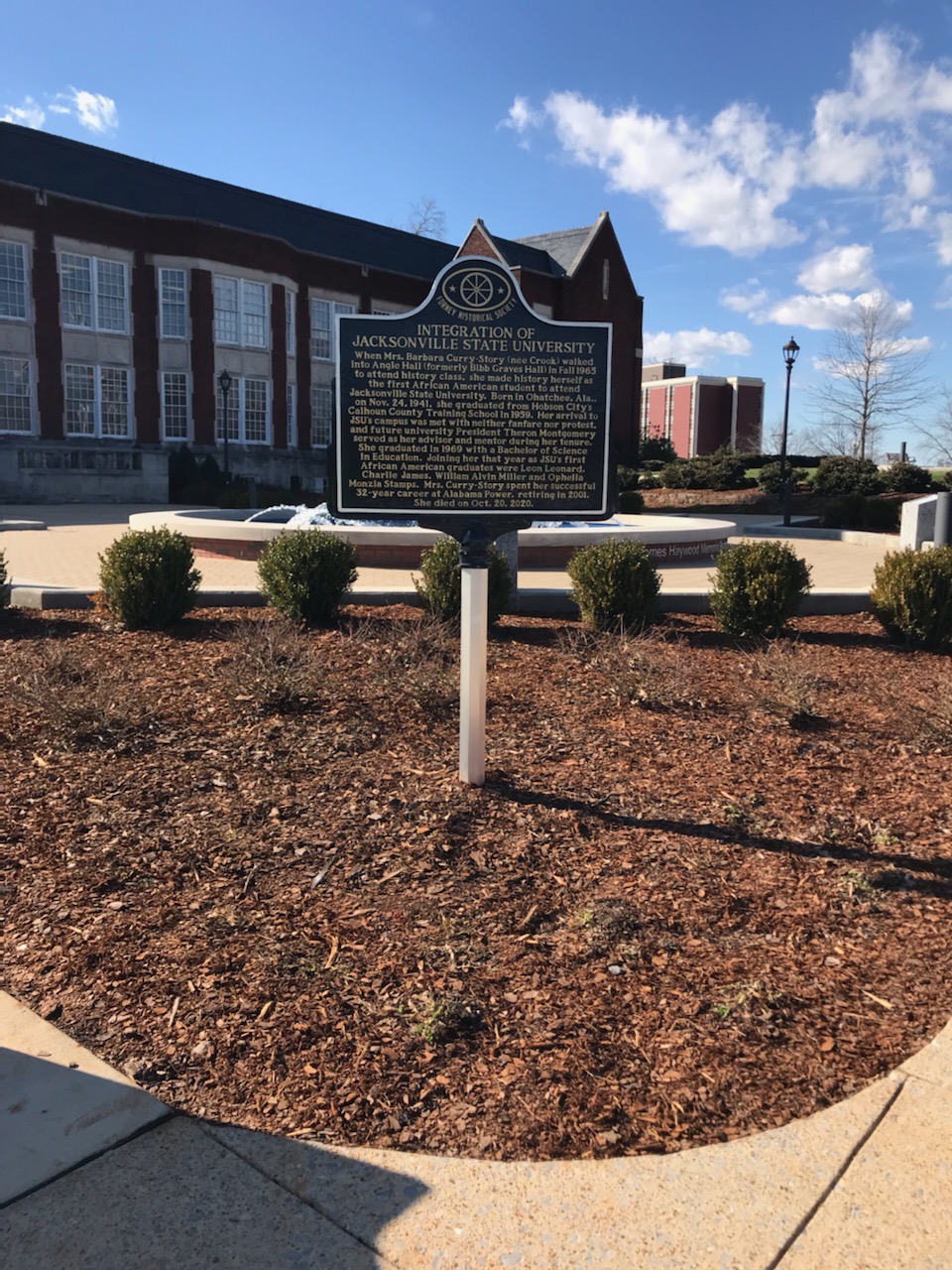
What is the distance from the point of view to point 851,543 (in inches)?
846

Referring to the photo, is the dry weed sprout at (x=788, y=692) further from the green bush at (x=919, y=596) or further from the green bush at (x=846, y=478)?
the green bush at (x=846, y=478)

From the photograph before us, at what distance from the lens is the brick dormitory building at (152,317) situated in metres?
35.3

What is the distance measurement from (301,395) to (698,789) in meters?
41.3

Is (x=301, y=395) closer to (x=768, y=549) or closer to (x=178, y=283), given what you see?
(x=178, y=283)

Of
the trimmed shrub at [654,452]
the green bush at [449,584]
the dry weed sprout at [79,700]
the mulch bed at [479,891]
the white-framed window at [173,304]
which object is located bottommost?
the mulch bed at [479,891]

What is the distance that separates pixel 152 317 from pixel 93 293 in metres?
2.24

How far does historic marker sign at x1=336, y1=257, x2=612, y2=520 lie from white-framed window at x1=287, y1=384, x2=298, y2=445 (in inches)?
1545

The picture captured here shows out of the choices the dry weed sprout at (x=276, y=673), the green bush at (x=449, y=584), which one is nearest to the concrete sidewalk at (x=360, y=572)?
the green bush at (x=449, y=584)

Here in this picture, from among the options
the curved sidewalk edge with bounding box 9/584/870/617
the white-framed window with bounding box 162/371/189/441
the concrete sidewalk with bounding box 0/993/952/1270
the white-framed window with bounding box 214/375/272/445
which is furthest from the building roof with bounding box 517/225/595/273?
the concrete sidewalk with bounding box 0/993/952/1270

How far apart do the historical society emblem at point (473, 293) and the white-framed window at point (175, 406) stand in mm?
36483

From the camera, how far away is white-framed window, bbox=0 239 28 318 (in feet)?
115

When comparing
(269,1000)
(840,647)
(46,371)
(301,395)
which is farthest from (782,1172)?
(301,395)

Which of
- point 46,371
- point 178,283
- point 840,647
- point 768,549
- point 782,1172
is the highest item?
point 178,283

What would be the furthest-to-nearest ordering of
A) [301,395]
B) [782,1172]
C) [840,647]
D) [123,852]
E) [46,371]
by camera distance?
1. [301,395]
2. [46,371]
3. [840,647]
4. [123,852]
5. [782,1172]
